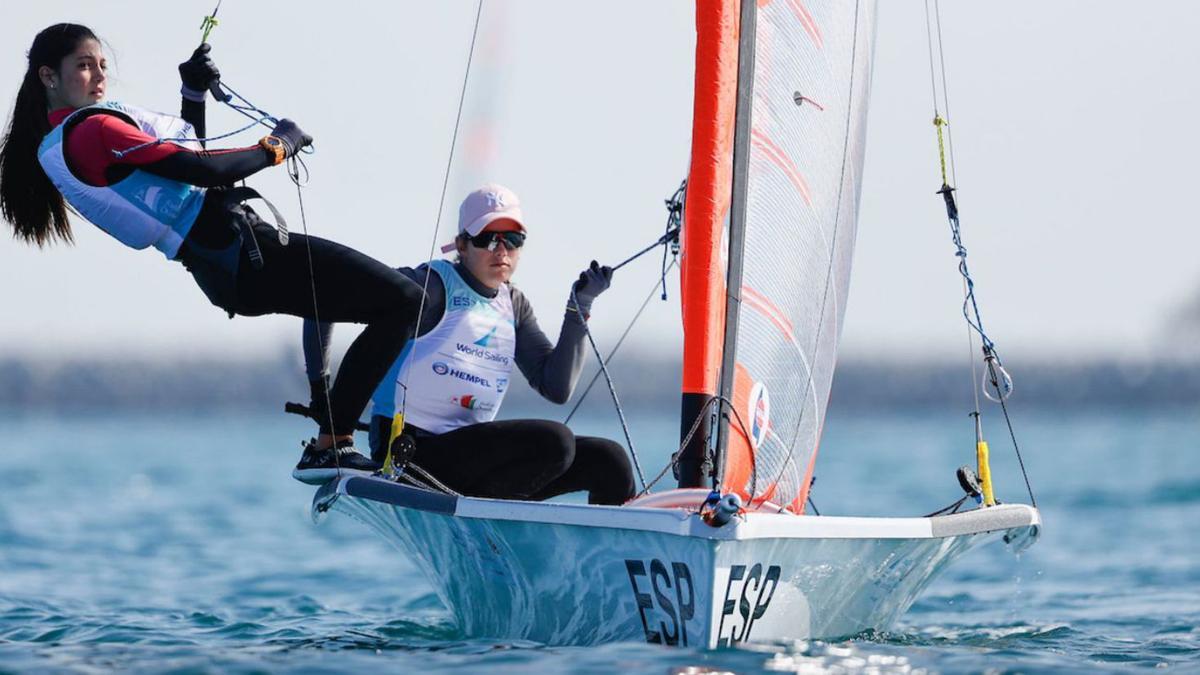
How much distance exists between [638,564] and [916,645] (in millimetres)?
1364

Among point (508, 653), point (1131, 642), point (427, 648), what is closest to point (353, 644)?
point (427, 648)

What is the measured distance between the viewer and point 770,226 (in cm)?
594

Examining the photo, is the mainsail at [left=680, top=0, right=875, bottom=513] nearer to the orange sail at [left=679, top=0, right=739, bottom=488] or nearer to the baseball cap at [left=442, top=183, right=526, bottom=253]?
the orange sail at [left=679, top=0, right=739, bottom=488]

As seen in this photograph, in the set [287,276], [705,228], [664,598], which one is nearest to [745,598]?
[664,598]

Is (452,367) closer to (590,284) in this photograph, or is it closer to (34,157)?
(590,284)

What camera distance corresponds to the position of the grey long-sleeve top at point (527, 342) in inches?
236

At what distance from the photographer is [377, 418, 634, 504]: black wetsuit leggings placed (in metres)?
5.87

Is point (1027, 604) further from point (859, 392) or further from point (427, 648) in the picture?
point (859, 392)

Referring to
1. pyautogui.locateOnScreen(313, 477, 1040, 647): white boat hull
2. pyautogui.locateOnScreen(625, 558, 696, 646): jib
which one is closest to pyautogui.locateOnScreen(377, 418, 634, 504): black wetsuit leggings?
pyautogui.locateOnScreen(313, 477, 1040, 647): white boat hull

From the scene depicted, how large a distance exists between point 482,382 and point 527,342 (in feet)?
0.95

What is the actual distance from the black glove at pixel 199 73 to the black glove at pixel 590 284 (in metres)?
1.40

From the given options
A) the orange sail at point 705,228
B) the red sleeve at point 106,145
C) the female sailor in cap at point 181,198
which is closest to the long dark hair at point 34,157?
the female sailor in cap at point 181,198

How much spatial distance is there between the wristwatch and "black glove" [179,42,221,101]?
0.43 meters

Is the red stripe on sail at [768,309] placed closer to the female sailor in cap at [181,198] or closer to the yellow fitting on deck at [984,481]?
the yellow fitting on deck at [984,481]
